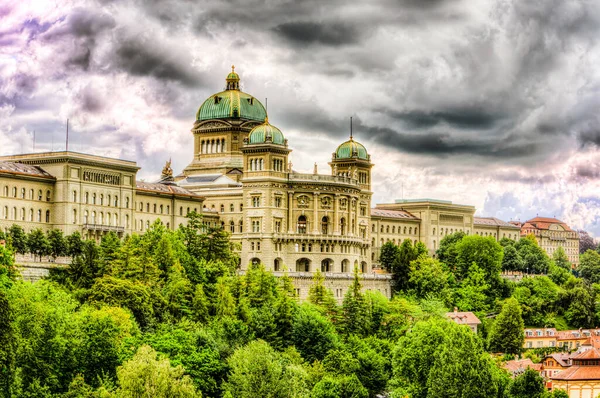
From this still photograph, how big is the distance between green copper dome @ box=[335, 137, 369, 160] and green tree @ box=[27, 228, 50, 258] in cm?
5819

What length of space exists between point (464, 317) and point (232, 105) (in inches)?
1933

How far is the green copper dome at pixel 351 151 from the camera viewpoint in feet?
575

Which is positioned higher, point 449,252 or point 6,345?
point 449,252

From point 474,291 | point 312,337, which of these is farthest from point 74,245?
point 474,291

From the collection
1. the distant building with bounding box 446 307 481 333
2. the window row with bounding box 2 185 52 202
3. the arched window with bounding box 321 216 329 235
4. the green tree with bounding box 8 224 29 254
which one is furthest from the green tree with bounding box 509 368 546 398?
the window row with bounding box 2 185 52 202

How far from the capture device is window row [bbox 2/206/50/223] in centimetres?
13375

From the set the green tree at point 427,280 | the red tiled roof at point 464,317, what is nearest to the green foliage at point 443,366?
the red tiled roof at point 464,317

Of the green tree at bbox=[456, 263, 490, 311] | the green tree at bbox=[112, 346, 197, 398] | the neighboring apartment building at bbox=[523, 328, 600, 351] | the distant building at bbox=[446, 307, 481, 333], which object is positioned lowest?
the green tree at bbox=[112, 346, 197, 398]

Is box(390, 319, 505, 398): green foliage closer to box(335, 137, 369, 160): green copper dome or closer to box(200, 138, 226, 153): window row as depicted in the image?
box(335, 137, 369, 160): green copper dome

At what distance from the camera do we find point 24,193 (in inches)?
5364

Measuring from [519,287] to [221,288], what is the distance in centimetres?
6822

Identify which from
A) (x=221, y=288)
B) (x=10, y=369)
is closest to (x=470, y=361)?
(x=221, y=288)

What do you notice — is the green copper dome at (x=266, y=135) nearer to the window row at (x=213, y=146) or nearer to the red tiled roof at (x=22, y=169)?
the window row at (x=213, y=146)

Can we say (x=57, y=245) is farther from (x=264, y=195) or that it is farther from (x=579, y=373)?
(x=579, y=373)
